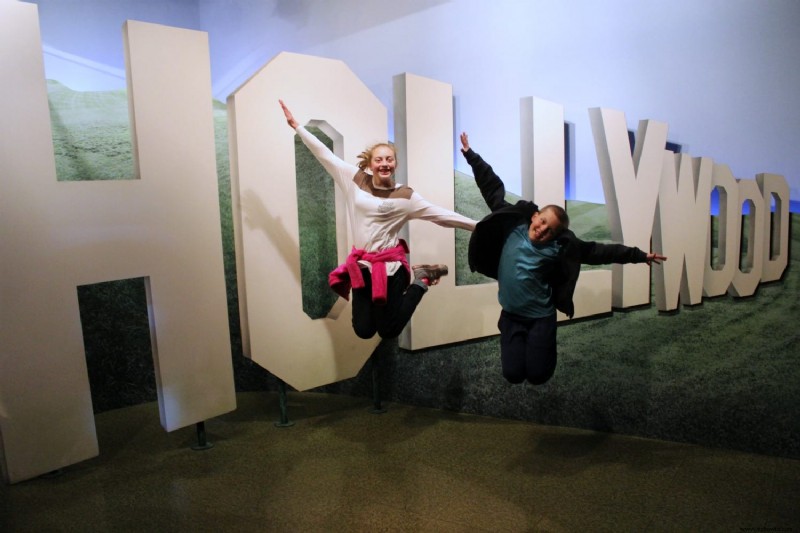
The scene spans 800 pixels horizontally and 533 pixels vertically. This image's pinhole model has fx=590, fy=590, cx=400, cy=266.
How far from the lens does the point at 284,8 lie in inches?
181

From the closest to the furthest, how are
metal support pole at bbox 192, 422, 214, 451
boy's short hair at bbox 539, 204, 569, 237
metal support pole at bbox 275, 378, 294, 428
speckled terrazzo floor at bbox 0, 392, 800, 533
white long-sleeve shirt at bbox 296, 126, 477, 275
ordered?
speckled terrazzo floor at bbox 0, 392, 800, 533
boy's short hair at bbox 539, 204, 569, 237
white long-sleeve shirt at bbox 296, 126, 477, 275
metal support pole at bbox 192, 422, 214, 451
metal support pole at bbox 275, 378, 294, 428

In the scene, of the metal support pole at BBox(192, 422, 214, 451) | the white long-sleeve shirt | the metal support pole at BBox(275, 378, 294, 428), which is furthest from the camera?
the metal support pole at BBox(275, 378, 294, 428)

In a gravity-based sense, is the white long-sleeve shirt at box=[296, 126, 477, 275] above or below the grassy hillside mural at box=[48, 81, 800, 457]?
above

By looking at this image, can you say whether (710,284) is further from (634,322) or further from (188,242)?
(188,242)

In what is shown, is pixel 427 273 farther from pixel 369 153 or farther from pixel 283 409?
pixel 283 409

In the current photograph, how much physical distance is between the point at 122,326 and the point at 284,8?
2.71 meters

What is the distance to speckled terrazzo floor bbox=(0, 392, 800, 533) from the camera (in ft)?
8.61

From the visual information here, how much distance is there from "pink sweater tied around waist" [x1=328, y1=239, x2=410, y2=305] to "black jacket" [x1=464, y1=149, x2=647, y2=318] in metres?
0.45

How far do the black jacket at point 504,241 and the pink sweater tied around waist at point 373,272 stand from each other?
0.45 m

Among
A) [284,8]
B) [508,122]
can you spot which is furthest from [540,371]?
[284,8]

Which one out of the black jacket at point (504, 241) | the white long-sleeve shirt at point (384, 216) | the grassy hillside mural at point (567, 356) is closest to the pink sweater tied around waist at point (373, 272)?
the white long-sleeve shirt at point (384, 216)

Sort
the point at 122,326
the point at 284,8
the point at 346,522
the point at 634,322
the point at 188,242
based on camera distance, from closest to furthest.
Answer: the point at 346,522 → the point at 188,242 → the point at 634,322 → the point at 122,326 → the point at 284,8

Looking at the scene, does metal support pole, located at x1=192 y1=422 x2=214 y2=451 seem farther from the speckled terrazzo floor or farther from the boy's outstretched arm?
the boy's outstretched arm

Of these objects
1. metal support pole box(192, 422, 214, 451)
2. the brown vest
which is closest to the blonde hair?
the brown vest
